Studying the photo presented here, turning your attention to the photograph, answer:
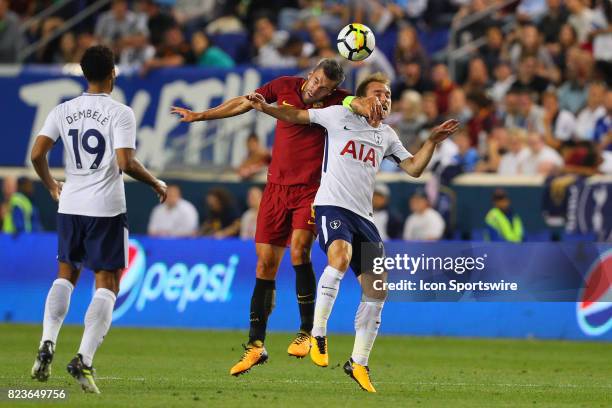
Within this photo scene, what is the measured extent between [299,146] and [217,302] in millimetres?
6997

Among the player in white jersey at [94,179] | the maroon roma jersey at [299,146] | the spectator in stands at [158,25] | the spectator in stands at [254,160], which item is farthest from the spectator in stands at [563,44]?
the player in white jersey at [94,179]

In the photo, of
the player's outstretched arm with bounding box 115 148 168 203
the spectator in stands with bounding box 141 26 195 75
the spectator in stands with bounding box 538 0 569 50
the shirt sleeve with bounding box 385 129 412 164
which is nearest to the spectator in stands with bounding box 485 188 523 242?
the spectator in stands with bounding box 538 0 569 50

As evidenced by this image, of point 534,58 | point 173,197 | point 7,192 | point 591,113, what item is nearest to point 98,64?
point 173,197

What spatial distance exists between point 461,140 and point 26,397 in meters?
11.6

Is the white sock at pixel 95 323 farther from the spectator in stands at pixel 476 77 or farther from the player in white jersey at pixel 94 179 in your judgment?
the spectator in stands at pixel 476 77

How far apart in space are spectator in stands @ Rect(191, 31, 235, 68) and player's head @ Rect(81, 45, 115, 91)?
13.3m

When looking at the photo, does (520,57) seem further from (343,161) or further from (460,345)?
(343,161)

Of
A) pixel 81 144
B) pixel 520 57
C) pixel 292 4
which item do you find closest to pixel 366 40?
pixel 81 144

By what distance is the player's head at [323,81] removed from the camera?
1140 cm

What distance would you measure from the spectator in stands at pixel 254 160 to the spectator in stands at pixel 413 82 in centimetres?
253

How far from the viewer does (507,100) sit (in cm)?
2097

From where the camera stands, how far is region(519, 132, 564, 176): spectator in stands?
65.1 ft

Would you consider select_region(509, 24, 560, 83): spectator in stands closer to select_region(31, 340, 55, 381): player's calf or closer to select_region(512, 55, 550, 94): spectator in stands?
select_region(512, 55, 550, 94): spectator in stands

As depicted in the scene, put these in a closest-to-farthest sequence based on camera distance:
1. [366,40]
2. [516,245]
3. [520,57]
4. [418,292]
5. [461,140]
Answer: [366,40], [418,292], [516,245], [461,140], [520,57]
